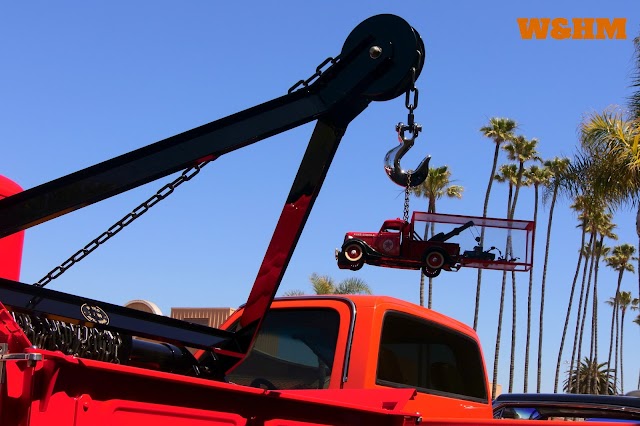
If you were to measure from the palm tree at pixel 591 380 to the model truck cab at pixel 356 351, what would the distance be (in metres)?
66.6

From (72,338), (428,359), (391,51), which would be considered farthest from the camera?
(428,359)

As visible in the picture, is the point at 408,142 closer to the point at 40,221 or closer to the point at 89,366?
the point at 40,221

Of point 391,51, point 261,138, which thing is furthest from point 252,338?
point 391,51

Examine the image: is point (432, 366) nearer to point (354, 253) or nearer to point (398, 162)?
point (398, 162)

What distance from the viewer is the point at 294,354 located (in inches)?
199

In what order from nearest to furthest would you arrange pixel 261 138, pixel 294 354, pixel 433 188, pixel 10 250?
pixel 261 138
pixel 10 250
pixel 294 354
pixel 433 188

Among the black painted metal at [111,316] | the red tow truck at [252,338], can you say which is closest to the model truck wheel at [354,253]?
the red tow truck at [252,338]

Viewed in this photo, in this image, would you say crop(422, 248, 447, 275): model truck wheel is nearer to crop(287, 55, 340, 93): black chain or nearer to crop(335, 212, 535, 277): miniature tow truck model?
crop(335, 212, 535, 277): miniature tow truck model

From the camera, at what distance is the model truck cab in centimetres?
486

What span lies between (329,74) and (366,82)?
0.17m

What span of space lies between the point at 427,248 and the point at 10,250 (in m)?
23.6

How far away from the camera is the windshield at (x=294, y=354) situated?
194 inches

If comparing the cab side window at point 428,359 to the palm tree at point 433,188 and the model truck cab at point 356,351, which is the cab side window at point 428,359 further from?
the palm tree at point 433,188

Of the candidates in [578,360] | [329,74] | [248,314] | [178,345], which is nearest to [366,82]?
[329,74]
